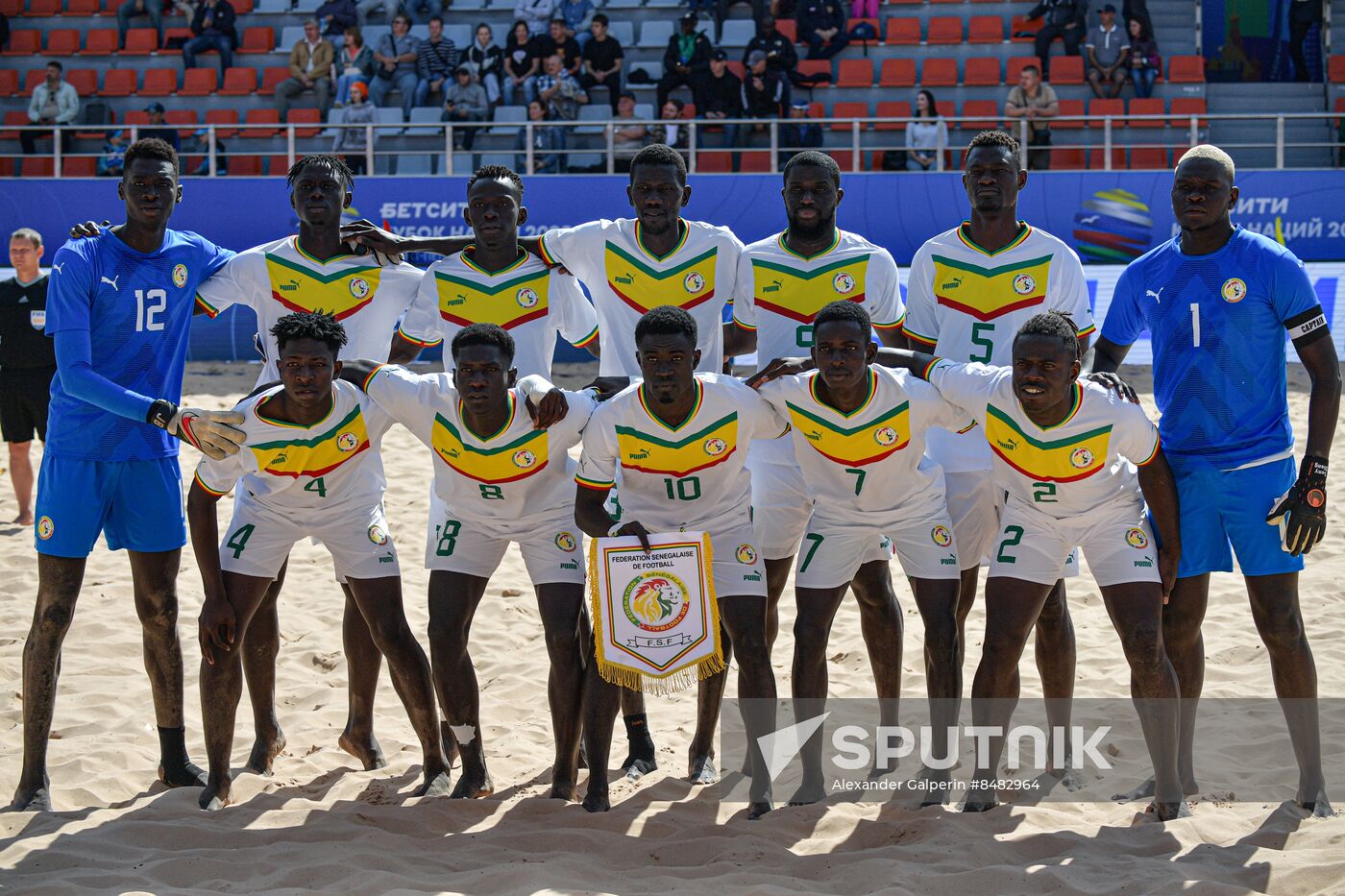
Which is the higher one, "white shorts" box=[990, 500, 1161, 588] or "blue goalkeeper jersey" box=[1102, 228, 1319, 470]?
"blue goalkeeper jersey" box=[1102, 228, 1319, 470]

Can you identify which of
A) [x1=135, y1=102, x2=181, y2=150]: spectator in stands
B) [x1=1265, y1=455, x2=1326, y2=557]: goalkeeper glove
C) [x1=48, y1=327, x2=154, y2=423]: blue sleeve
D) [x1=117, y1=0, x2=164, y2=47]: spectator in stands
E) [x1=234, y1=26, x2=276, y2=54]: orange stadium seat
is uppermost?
[x1=117, y1=0, x2=164, y2=47]: spectator in stands

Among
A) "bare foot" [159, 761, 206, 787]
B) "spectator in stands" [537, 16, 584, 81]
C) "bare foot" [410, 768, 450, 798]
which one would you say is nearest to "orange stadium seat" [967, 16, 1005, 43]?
"spectator in stands" [537, 16, 584, 81]

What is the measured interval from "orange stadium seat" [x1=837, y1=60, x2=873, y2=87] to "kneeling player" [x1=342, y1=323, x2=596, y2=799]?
1477 cm

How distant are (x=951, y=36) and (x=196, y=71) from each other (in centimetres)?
1096

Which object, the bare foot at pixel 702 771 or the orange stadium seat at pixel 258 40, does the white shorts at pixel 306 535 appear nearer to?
the bare foot at pixel 702 771

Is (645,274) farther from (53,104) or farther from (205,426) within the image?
(53,104)

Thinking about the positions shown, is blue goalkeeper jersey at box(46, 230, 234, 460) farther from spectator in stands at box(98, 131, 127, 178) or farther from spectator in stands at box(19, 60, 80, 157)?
spectator in stands at box(19, 60, 80, 157)

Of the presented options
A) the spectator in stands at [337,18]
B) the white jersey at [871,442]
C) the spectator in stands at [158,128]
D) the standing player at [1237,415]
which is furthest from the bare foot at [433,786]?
the spectator in stands at [337,18]

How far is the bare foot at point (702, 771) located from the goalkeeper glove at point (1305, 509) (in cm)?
248

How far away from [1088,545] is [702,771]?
1.89 metres

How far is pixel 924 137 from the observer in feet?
55.9

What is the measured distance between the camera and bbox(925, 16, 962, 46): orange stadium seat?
19812 mm

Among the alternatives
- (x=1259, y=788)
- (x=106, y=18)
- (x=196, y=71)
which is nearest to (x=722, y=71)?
(x=196, y=71)

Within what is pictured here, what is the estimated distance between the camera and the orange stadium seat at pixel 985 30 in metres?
19.7
